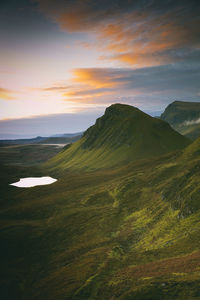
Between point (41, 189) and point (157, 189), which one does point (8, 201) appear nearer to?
point (41, 189)

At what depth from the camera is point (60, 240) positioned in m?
95.6

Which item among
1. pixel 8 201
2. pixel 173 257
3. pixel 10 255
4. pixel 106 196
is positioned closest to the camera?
pixel 173 257

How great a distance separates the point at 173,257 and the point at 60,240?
5867 cm

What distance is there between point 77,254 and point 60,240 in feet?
62.5

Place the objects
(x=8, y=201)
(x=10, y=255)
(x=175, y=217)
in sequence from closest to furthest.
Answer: (x=175, y=217) < (x=10, y=255) < (x=8, y=201)

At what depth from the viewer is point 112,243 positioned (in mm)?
79750

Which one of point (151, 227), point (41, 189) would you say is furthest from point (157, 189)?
point (41, 189)

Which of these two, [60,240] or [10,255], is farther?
[60,240]

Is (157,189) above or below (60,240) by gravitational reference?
above

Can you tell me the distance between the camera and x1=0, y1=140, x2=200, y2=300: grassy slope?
145 feet

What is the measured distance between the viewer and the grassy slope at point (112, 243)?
4422cm

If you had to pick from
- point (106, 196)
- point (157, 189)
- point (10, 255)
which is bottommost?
point (10, 255)

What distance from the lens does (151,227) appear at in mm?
79188

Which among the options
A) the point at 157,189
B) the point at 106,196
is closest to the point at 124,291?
the point at 157,189
